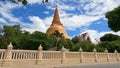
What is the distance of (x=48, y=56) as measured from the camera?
63.8 feet

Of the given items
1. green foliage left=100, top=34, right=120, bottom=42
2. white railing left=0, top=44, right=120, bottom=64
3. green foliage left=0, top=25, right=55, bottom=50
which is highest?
green foliage left=100, top=34, right=120, bottom=42

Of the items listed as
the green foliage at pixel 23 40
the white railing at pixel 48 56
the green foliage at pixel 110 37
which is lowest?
the white railing at pixel 48 56

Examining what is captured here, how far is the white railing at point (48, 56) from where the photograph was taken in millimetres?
15625

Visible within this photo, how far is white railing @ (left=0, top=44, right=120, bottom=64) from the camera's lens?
15625 millimetres

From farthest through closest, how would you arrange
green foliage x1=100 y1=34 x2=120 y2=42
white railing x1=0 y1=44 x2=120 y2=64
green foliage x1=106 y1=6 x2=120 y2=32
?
green foliage x1=100 y1=34 x2=120 y2=42
green foliage x1=106 y1=6 x2=120 y2=32
white railing x1=0 y1=44 x2=120 y2=64

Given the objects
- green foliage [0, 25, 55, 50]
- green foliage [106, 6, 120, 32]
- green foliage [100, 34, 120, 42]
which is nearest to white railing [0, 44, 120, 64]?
green foliage [106, 6, 120, 32]

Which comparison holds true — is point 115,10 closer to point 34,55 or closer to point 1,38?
point 34,55

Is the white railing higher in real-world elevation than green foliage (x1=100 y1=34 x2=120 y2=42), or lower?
lower

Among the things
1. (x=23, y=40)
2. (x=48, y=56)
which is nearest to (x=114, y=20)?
(x=48, y=56)

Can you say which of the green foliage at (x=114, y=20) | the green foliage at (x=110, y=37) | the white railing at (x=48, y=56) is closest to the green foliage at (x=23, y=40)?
the white railing at (x=48, y=56)

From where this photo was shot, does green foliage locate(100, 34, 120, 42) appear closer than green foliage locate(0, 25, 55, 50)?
→ No

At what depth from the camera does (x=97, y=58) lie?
2798cm

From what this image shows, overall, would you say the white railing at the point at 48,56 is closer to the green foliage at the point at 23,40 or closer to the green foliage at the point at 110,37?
the green foliage at the point at 23,40

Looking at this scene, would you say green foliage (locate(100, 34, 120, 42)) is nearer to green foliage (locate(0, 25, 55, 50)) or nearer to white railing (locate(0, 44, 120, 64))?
green foliage (locate(0, 25, 55, 50))
